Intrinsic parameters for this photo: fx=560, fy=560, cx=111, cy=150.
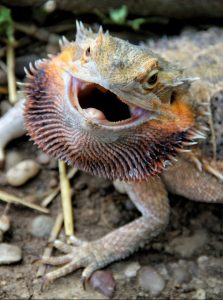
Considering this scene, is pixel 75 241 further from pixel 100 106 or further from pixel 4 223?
pixel 100 106

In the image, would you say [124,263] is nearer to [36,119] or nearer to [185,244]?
[185,244]

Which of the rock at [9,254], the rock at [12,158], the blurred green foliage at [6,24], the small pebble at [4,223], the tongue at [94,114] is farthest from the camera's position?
the blurred green foliage at [6,24]

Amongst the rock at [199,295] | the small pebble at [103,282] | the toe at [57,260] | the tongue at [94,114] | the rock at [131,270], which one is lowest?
the rock at [199,295]

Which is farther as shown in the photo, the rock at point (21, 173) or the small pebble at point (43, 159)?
the small pebble at point (43, 159)

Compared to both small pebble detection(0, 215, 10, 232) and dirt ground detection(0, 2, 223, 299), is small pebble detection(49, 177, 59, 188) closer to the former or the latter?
dirt ground detection(0, 2, 223, 299)

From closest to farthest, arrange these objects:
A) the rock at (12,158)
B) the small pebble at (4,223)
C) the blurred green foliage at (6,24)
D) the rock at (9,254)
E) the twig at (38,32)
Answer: the rock at (9,254) → the small pebble at (4,223) → the rock at (12,158) → the blurred green foliage at (6,24) → the twig at (38,32)

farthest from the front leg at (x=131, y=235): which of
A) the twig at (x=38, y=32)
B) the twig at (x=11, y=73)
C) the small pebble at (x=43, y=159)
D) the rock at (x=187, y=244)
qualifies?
the twig at (x=38, y=32)

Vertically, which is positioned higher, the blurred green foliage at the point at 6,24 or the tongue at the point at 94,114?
the blurred green foliage at the point at 6,24

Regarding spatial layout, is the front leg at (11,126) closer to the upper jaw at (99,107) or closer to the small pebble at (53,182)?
the small pebble at (53,182)
